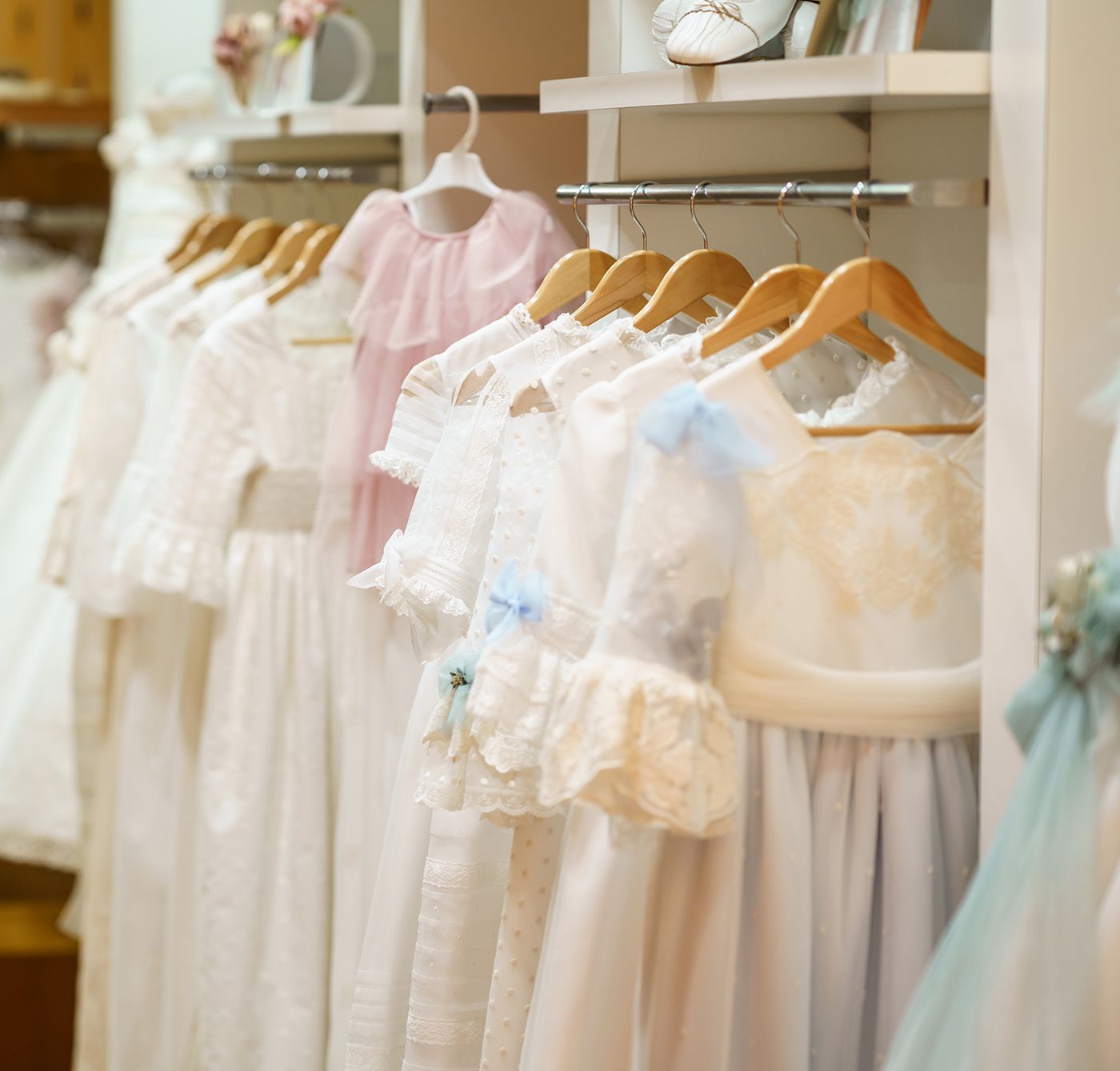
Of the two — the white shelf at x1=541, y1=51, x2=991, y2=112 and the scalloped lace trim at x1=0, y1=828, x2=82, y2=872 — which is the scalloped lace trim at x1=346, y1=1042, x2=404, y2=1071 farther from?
the scalloped lace trim at x1=0, y1=828, x2=82, y2=872

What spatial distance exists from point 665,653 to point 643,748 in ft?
0.23

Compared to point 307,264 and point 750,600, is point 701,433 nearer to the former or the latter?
point 750,600

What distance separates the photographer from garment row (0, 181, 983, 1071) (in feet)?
3.36

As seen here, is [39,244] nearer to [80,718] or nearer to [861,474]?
[80,718]

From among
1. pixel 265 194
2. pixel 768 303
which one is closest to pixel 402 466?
pixel 768 303

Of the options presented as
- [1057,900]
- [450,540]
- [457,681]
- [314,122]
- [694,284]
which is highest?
[314,122]

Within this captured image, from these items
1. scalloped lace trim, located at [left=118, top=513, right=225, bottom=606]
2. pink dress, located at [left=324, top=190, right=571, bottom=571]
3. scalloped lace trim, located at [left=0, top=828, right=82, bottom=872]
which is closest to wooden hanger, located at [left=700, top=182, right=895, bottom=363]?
pink dress, located at [left=324, top=190, right=571, bottom=571]

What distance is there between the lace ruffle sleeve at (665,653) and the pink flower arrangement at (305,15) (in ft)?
3.91

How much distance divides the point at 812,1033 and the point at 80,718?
52.2 inches

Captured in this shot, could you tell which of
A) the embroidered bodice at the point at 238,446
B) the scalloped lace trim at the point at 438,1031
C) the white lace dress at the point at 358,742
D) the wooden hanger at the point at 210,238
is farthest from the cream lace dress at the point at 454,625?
the wooden hanger at the point at 210,238

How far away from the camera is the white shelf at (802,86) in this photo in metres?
1.01

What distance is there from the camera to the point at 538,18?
71.4 inches

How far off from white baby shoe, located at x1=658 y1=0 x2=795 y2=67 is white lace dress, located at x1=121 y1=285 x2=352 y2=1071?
0.72 metres

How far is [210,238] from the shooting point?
2045mm
